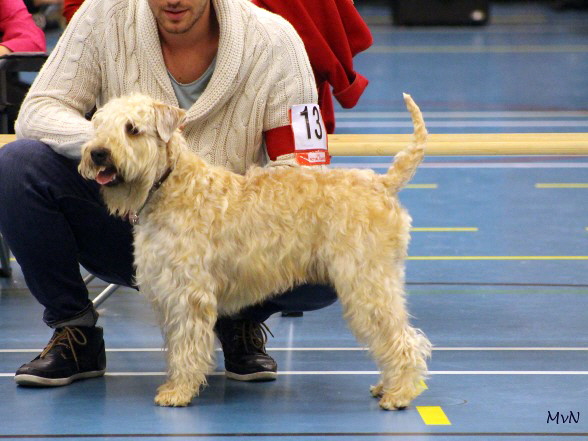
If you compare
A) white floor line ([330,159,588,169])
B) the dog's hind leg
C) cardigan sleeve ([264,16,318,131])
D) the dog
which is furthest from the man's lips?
white floor line ([330,159,588,169])

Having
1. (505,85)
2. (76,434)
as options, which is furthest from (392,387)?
(505,85)

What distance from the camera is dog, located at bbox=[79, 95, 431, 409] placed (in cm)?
296

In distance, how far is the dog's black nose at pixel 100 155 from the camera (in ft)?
9.10

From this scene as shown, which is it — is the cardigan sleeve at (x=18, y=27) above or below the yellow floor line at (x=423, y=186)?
above

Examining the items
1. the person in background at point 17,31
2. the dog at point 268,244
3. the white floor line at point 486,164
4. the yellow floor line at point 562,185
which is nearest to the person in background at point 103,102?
the dog at point 268,244

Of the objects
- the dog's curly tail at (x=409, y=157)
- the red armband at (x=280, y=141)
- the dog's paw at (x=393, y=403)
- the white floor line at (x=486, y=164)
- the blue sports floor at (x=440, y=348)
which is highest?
the dog's curly tail at (x=409, y=157)

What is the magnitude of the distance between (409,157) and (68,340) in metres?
1.15

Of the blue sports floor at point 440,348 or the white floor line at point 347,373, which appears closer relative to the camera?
the blue sports floor at point 440,348

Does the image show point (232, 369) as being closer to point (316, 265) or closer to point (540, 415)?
point (316, 265)

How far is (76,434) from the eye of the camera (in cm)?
285

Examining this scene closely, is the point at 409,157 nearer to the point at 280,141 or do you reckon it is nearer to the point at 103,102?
the point at 280,141

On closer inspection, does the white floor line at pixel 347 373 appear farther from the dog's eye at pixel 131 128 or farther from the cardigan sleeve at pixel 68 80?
the dog's eye at pixel 131 128

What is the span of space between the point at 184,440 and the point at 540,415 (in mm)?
946

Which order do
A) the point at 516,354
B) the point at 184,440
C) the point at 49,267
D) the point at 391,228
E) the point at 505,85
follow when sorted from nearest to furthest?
1. the point at 184,440
2. the point at 391,228
3. the point at 49,267
4. the point at 516,354
5. the point at 505,85
